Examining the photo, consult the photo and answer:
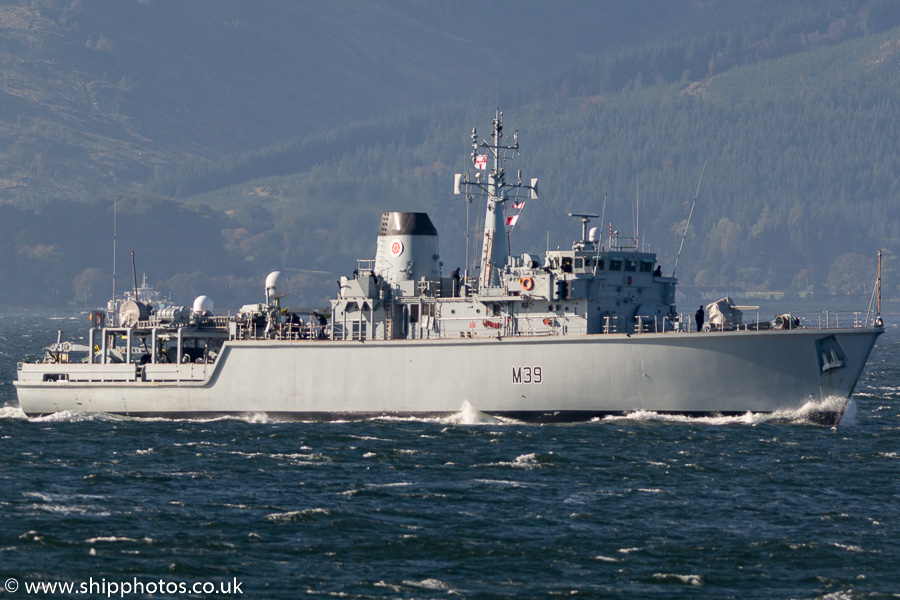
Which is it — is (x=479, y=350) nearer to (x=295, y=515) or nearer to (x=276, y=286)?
(x=276, y=286)

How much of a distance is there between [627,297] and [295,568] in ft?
68.4

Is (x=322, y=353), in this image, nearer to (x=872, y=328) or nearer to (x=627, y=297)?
(x=627, y=297)

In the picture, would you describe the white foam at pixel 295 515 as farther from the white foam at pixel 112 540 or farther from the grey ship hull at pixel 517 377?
the grey ship hull at pixel 517 377

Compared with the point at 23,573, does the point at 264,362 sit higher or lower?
higher

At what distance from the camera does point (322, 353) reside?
43.9m

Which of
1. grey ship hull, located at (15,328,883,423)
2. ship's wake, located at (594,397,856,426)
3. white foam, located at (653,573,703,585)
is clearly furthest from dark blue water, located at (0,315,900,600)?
grey ship hull, located at (15,328,883,423)

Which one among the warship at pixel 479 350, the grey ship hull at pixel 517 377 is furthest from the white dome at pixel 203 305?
the grey ship hull at pixel 517 377

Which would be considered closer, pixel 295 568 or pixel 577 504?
→ pixel 295 568

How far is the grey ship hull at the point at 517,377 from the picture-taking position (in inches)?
1553

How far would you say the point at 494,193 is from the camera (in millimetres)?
46469

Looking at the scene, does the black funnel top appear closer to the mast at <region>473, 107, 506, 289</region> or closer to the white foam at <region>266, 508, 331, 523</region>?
the mast at <region>473, 107, 506, 289</region>

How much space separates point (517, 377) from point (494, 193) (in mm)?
8230

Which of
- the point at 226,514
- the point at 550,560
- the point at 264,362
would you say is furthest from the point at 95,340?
the point at 550,560

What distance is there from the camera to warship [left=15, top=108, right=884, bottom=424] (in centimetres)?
3972
